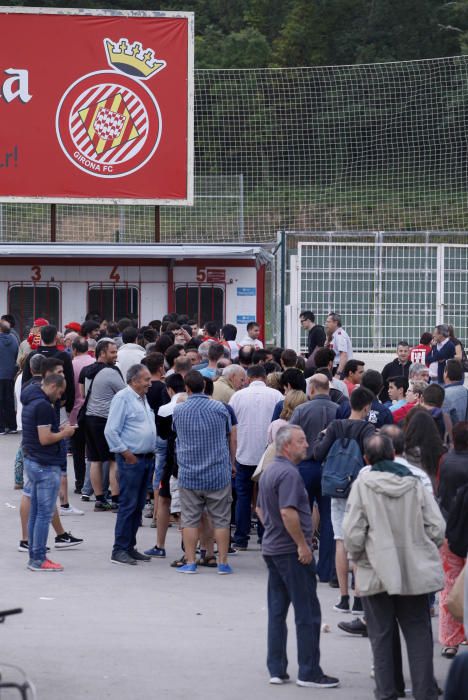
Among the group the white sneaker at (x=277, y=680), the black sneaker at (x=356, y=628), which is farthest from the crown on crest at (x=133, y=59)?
the white sneaker at (x=277, y=680)

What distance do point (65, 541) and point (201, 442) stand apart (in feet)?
7.02

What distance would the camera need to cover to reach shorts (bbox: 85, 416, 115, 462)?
12719 millimetres

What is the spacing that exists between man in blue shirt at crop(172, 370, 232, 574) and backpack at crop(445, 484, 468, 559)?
287 centimetres

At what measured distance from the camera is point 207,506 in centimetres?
1022

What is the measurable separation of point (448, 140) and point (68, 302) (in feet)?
65.3

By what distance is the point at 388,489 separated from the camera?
6688 mm

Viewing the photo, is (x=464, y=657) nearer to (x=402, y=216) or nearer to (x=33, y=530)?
(x=33, y=530)

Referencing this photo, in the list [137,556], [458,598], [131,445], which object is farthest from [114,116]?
[458,598]

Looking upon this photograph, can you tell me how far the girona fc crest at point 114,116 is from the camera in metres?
23.0

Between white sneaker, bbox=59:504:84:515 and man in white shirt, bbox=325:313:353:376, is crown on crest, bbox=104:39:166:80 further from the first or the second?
white sneaker, bbox=59:504:84:515

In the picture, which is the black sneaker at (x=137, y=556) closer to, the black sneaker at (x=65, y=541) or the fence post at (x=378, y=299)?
the black sneaker at (x=65, y=541)

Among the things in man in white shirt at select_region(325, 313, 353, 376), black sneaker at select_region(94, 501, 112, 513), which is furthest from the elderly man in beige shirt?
man in white shirt at select_region(325, 313, 353, 376)

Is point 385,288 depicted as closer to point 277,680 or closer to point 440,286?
point 440,286

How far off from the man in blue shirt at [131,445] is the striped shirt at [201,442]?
0.56 metres
